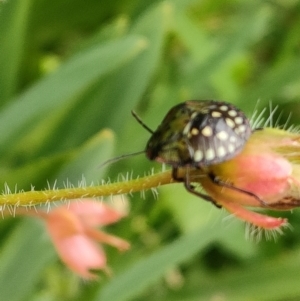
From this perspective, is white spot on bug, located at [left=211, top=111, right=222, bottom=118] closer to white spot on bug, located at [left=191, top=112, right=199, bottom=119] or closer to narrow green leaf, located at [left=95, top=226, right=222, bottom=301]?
white spot on bug, located at [left=191, top=112, right=199, bottom=119]

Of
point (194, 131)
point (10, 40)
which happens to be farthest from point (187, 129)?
point (10, 40)

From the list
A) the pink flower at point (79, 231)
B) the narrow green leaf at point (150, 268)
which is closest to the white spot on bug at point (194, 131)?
the pink flower at point (79, 231)

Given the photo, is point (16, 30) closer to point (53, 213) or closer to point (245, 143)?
point (53, 213)

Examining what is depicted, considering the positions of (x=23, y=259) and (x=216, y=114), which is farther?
(x=23, y=259)

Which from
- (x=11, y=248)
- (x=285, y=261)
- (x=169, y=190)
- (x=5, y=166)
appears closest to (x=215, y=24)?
(x=169, y=190)

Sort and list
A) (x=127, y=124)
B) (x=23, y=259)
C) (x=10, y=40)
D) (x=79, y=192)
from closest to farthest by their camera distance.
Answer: (x=79, y=192) < (x=23, y=259) < (x=10, y=40) < (x=127, y=124)

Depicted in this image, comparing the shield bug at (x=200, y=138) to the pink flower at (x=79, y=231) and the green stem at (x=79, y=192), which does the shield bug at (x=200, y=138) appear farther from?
the pink flower at (x=79, y=231)

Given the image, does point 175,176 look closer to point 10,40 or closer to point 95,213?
point 95,213

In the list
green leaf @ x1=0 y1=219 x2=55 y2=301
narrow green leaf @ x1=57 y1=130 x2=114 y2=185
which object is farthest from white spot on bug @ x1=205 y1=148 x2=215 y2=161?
green leaf @ x1=0 y1=219 x2=55 y2=301
